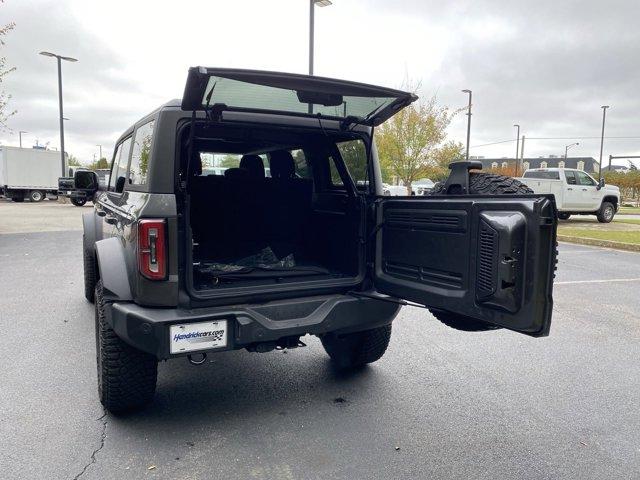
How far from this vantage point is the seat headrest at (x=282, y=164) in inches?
157

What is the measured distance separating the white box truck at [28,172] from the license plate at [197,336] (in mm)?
28731

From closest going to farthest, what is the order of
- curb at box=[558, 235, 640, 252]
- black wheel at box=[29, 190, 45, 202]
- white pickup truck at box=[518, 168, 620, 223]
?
curb at box=[558, 235, 640, 252], white pickup truck at box=[518, 168, 620, 223], black wheel at box=[29, 190, 45, 202]

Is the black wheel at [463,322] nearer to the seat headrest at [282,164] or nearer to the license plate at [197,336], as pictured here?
the license plate at [197,336]

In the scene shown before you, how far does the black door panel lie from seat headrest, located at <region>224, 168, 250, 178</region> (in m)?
1.31

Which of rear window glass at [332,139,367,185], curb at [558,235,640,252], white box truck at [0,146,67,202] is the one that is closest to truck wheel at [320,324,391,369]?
rear window glass at [332,139,367,185]

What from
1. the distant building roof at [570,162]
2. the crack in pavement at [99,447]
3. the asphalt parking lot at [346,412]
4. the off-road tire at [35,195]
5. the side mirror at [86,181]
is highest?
the distant building roof at [570,162]

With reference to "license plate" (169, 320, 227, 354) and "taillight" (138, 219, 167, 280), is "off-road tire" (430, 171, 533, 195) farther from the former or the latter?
"taillight" (138, 219, 167, 280)

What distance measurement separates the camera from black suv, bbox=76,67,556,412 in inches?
92.7

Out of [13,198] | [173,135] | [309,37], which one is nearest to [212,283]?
[173,135]

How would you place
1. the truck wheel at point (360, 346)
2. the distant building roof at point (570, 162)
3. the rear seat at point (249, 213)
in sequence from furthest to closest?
the distant building roof at point (570, 162), the rear seat at point (249, 213), the truck wheel at point (360, 346)

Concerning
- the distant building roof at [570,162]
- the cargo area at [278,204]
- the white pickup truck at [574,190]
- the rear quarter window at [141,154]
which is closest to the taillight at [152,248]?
the rear quarter window at [141,154]

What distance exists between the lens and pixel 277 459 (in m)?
2.52

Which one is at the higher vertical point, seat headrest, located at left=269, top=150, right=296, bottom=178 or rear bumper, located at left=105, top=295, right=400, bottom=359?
seat headrest, located at left=269, top=150, right=296, bottom=178

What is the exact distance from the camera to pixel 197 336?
102 inches
